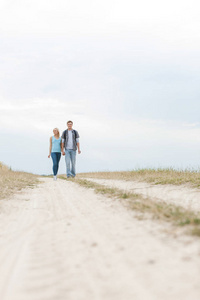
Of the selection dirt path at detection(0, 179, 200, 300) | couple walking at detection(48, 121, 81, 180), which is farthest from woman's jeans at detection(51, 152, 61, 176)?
dirt path at detection(0, 179, 200, 300)

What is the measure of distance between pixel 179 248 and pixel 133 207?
6.19ft

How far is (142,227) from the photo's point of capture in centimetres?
318

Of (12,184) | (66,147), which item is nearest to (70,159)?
(66,147)

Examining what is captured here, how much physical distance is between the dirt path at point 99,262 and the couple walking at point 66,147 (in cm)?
1013

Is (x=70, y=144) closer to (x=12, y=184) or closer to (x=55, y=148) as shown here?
(x=55, y=148)

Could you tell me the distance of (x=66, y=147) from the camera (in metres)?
14.3

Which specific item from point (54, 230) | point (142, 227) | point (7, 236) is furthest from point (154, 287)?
point (7, 236)

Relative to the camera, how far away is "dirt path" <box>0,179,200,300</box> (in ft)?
6.44

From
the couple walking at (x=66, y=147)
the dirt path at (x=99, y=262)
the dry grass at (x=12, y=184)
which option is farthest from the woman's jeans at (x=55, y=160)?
the dirt path at (x=99, y=262)

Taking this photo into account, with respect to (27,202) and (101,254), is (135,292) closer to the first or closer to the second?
(101,254)

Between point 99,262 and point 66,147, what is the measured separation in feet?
39.5

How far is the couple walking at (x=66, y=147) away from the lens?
13.9 metres

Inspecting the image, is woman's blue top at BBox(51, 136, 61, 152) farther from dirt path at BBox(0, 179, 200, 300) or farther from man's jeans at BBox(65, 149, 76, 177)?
dirt path at BBox(0, 179, 200, 300)

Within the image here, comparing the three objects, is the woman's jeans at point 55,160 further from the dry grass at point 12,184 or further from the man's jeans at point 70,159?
the dry grass at point 12,184
